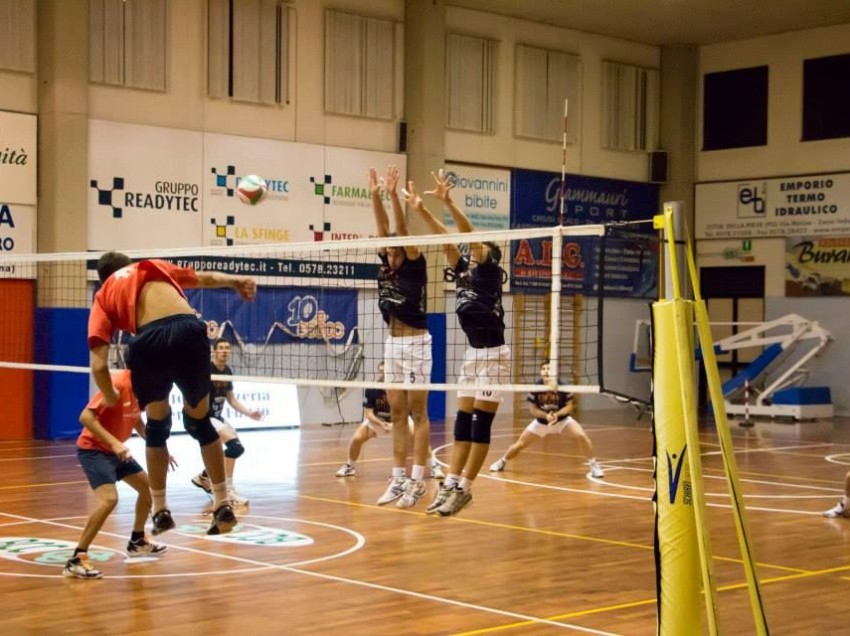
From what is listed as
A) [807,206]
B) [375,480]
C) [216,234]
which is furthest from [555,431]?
[807,206]

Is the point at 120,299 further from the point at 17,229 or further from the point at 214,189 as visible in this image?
the point at 214,189

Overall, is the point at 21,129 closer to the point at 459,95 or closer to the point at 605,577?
the point at 459,95

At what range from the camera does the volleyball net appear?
17.2 m

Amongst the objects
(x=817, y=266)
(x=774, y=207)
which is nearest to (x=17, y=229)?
(x=774, y=207)

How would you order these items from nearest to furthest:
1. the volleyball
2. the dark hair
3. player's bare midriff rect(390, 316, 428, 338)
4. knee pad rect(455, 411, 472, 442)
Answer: the dark hair < knee pad rect(455, 411, 472, 442) < player's bare midriff rect(390, 316, 428, 338) < the volleyball

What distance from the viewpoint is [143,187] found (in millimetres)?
18219

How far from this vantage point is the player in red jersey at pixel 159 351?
7484 mm

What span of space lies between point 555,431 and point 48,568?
6.61 metres

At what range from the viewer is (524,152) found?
911 inches

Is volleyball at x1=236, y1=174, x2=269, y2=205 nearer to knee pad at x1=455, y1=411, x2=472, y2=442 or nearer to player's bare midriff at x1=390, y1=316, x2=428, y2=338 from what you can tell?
player's bare midriff at x1=390, y1=316, x2=428, y2=338

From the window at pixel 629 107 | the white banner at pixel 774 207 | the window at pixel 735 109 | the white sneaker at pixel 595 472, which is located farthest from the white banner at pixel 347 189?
the white sneaker at pixel 595 472

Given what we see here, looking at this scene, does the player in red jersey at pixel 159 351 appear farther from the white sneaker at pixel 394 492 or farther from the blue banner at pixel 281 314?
the blue banner at pixel 281 314

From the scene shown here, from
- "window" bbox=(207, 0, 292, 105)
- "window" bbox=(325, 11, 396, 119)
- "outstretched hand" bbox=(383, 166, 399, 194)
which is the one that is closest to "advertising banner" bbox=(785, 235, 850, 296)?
"window" bbox=(325, 11, 396, 119)

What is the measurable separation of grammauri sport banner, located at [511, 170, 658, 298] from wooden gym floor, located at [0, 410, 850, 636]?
9547 mm
